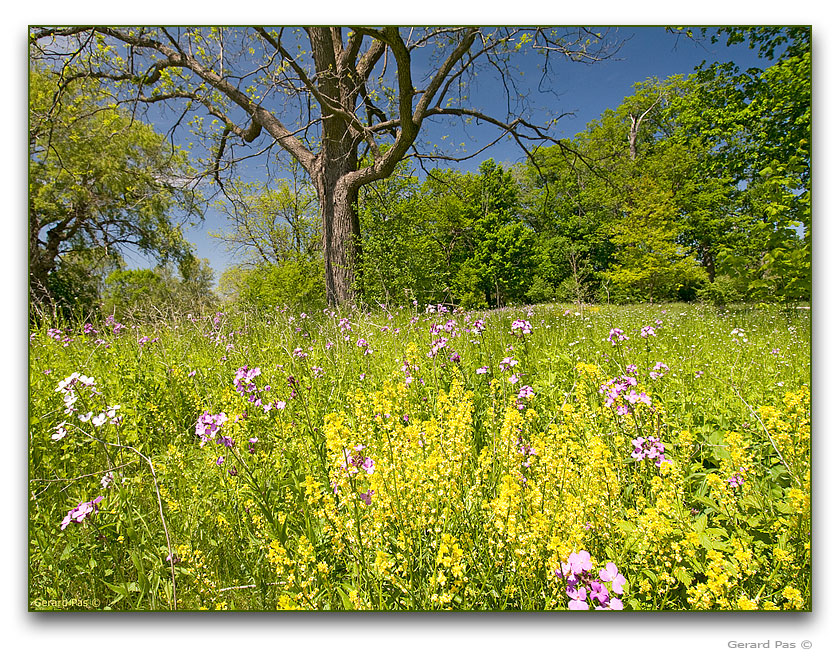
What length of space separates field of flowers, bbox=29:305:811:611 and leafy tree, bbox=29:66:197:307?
1.91ft

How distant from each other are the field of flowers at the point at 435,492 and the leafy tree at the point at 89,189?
0.58 m

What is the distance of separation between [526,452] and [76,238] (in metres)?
3.28

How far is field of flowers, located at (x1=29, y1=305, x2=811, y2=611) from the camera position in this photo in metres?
1.26

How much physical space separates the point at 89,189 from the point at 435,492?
10.8 feet

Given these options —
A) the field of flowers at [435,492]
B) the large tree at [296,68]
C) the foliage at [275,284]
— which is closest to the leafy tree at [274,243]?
the foliage at [275,284]

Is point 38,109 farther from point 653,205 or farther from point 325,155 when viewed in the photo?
point 653,205

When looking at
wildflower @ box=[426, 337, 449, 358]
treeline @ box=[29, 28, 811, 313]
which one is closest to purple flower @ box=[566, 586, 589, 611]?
wildflower @ box=[426, 337, 449, 358]

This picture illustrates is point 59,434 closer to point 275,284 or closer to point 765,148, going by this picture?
point 275,284

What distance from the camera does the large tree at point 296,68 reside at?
2693 millimetres

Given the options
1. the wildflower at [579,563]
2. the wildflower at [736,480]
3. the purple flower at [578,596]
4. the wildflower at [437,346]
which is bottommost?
the purple flower at [578,596]

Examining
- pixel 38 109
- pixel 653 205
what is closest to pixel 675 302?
pixel 653 205

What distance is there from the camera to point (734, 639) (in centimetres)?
171

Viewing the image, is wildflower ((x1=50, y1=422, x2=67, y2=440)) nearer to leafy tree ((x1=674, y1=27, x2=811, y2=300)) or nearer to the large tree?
the large tree

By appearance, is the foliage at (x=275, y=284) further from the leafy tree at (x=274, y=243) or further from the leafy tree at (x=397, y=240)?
the leafy tree at (x=397, y=240)
